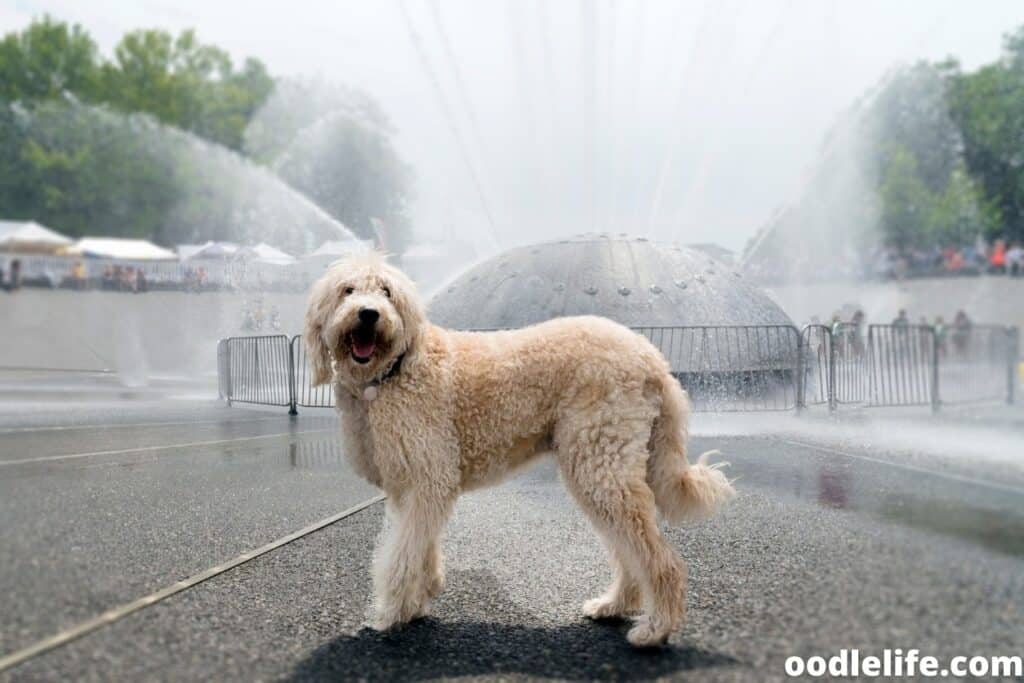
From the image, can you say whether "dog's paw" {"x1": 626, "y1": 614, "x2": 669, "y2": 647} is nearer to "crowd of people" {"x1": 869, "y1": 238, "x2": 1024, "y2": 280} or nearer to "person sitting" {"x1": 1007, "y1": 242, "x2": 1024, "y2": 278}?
"crowd of people" {"x1": 869, "y1": 238, "x2": 1024, "y2": 280}

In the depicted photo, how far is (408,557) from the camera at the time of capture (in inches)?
129

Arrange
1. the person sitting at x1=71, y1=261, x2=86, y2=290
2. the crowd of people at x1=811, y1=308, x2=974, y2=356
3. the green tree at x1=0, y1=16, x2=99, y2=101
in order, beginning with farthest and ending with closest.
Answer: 1. the green tree at x1=0, y1=16, x2=99, y2=101
2. the person sitting at x1=71, y1=261, x2=86, y2=290
3. the crowd of people at x1=811, y1=308, x2=974, y2=356

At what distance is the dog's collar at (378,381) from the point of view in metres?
3.33

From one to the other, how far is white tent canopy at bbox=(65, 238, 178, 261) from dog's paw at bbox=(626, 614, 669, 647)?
12.1 feet

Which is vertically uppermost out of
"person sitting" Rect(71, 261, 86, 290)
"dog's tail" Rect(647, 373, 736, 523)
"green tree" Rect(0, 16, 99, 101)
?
"green tree" Rect(0, 16, 99, 101)

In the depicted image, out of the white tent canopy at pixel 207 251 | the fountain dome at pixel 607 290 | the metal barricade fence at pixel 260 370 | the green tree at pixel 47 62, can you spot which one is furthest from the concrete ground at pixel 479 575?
the metal barricade fence at pixel 260 370

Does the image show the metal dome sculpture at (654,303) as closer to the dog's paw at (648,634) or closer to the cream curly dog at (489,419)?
the cream curly dog at (489,419)

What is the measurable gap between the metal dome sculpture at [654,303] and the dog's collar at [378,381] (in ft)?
21.0

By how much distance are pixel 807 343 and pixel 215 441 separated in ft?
22.6

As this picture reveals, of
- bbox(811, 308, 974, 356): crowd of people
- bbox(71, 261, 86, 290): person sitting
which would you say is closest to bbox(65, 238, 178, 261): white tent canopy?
bbox(71, 261, 86, 290): person sitting

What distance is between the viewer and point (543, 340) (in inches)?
132

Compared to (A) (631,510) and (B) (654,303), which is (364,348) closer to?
(A) (631,510)

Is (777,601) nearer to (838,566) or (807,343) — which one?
(838,566)

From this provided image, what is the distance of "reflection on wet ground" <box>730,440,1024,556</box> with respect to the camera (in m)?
2.80
